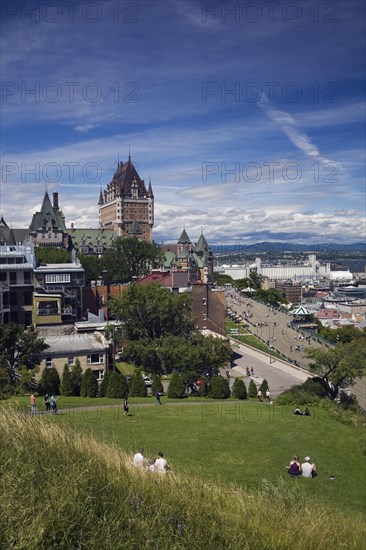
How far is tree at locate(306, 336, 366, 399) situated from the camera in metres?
38.6

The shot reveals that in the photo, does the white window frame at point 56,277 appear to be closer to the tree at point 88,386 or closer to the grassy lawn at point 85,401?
the tree at point 88,386

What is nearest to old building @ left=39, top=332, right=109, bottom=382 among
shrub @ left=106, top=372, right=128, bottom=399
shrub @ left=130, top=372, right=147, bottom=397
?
shrub @ left=130, top=372, right=147, bottom=397

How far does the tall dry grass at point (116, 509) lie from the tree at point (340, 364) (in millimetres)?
26760

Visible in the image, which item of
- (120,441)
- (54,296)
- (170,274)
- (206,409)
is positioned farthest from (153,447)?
(170,274)

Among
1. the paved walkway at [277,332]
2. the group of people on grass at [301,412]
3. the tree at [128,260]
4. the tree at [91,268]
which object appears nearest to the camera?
the group of people on grass at [301,412]

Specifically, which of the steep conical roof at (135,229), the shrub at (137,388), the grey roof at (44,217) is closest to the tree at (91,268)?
the grey roof at (44,217)

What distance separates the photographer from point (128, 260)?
9506cm

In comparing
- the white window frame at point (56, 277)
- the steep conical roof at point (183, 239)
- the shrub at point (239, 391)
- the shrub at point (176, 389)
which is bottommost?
the shrub at point (239, 391)

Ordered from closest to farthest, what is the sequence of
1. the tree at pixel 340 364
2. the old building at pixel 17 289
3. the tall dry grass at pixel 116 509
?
the tall dry grass at pixel 116 509
the tree at pixel 340 364
the old building at pixel 17 289

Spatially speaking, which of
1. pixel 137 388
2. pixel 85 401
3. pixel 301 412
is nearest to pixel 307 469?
pixel 301 412

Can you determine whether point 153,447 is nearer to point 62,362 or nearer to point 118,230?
point 62,362

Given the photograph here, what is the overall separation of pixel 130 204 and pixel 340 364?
117m

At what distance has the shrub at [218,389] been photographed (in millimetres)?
33188

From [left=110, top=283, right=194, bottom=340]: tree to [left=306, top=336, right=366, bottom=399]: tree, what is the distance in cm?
1114
